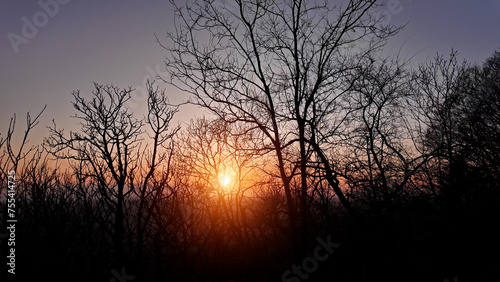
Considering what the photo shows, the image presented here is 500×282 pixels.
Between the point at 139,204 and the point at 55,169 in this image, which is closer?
the point at 55,169

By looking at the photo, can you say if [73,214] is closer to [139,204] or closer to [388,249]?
[139,204]

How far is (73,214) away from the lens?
11.2 m

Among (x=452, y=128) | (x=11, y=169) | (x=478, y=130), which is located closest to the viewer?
(x=478, y=130)

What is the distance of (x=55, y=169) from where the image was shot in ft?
37.0

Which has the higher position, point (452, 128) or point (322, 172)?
point (452, 128)

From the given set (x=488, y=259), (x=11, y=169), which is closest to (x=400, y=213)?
(x=488, y=259)

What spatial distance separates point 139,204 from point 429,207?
10.9 metres

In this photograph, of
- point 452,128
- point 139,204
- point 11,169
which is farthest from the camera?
point 452,128

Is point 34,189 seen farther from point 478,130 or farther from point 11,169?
point 478,130

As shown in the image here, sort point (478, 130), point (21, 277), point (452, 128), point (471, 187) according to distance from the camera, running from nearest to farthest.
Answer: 1. point (471, 187)
2. point (478, 130)
3. point (21, 277)
4. point (452, 128)

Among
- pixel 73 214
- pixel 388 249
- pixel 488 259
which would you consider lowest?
pixel 488 259

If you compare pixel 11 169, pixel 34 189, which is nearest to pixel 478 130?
pixel 11 169

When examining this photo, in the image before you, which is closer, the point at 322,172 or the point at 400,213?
the point at 400,213

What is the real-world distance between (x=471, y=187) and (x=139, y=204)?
11.7m
